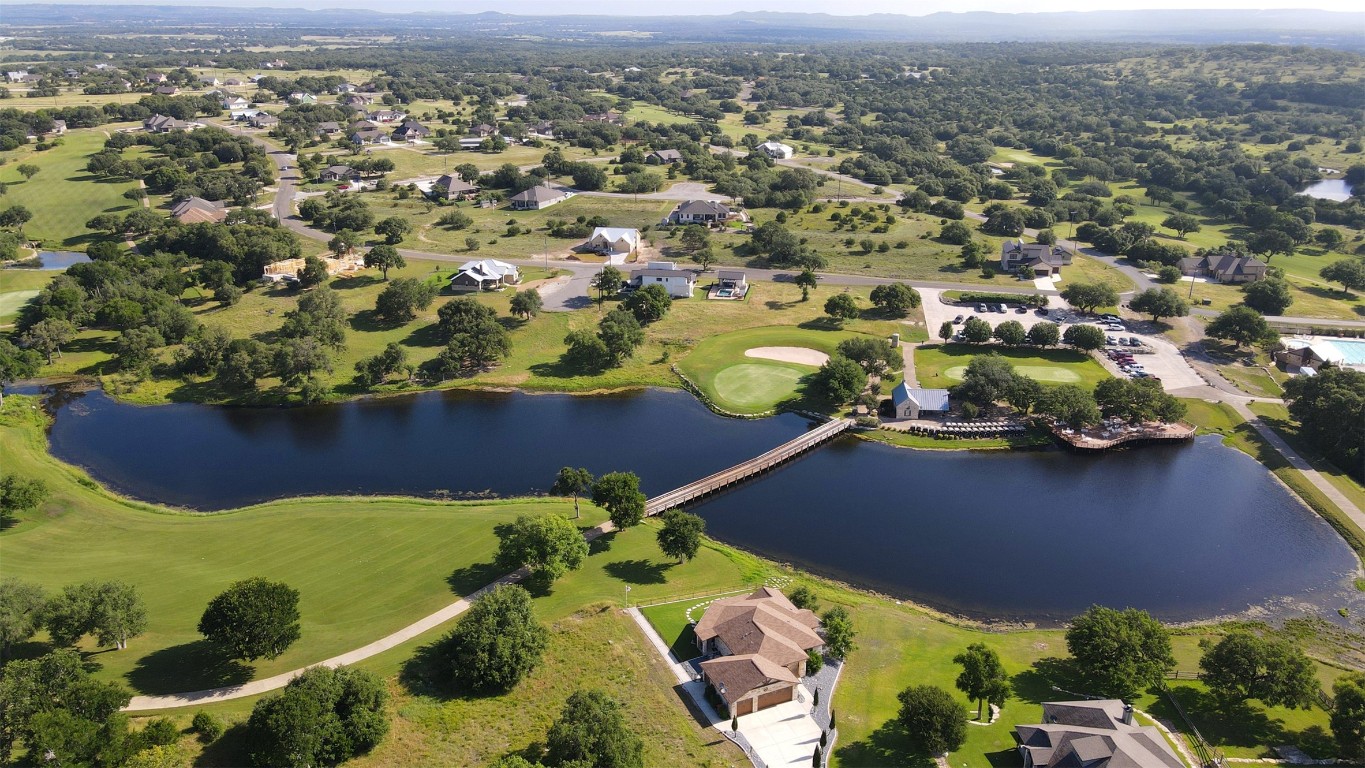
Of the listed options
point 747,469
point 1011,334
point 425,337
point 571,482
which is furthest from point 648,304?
point 1011,334

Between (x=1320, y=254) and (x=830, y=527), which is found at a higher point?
(x=1320, y=254)

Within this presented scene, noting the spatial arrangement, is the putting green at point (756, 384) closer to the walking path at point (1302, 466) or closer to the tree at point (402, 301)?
the tree at point (402, 301)

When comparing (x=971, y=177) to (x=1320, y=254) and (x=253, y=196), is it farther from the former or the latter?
(x=253, y=196)

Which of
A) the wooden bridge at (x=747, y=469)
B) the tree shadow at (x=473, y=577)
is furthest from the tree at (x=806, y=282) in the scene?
the tree shadow at (x=473, y=577)

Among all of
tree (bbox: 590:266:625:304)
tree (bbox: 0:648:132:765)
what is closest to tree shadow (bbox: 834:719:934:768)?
tree (bbox: 0:648:132:765)

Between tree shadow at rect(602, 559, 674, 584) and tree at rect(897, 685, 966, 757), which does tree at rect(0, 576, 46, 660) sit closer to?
tree shadow at rect(602, 559, 674, 584)

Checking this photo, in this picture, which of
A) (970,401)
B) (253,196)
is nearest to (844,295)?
(970,401)
